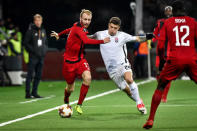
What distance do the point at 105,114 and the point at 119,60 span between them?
1.23m

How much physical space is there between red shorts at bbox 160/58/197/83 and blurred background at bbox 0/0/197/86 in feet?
46.7

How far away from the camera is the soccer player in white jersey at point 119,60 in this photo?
1297 centimetres

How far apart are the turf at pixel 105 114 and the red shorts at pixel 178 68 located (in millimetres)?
885

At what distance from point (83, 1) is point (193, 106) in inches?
769

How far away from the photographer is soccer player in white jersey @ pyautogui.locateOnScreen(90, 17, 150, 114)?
13.0 m

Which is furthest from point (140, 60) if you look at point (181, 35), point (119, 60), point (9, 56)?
point (181, 35)

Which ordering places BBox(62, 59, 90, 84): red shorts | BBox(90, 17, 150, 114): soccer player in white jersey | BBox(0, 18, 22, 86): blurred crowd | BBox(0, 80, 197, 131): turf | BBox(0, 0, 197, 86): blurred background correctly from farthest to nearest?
BBox(0, 0, 197, 86): blurred background, BBox(0, 18, 22, 86): blurred crowd, BBox(90, 17, 150, 114): soccer player in white jersey, BBox(62, 59, 90, 84): red shorts, BBox(0, 80, 197, 131): turf

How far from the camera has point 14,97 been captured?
18.0 m

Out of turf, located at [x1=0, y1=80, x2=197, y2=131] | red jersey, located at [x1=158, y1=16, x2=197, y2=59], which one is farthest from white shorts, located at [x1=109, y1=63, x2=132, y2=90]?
red jersey, located at [x1=158, y1=16, x2=197, y2=59]

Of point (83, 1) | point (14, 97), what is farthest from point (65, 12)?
point (14, 97)

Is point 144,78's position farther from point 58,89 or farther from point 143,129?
A: point 143,129

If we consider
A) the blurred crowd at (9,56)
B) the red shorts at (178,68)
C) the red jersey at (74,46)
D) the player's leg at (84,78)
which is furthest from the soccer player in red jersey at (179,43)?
the blurred crowd at (9,56)

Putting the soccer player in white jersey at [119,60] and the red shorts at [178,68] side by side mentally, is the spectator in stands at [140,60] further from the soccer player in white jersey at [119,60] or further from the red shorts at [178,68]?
the red shorts at [178,68]

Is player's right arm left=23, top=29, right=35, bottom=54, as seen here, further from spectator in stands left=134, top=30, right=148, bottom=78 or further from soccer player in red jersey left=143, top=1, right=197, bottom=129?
spectator in stands left=134, top=30, right=148, bottom=78
